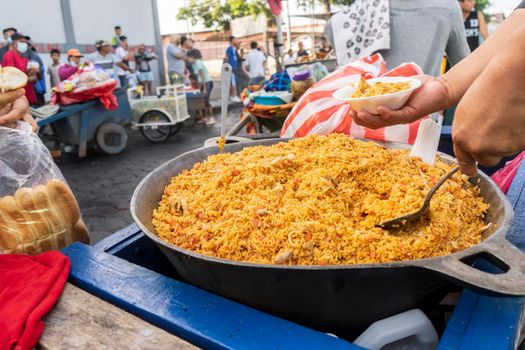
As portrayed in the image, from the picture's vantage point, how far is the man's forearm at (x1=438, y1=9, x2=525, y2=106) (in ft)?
4.62

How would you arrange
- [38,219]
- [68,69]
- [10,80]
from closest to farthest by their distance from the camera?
[38,219] < [10,80] < [68,69]

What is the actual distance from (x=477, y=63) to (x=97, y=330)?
1.45m

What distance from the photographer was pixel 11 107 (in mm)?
1904

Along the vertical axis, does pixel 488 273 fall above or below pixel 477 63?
below

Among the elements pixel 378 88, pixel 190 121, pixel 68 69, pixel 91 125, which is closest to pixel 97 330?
pixel 378 88

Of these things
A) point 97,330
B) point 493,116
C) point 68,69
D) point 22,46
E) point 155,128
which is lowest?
point 155,128

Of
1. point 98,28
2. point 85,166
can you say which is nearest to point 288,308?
point 85,166

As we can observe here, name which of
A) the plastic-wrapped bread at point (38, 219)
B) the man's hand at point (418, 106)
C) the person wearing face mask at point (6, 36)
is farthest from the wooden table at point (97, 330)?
the person wearing face mask at point (6, 36)

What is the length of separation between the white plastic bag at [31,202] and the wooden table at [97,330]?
491 mm

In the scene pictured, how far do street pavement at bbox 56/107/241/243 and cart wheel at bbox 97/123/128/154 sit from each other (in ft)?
0.45

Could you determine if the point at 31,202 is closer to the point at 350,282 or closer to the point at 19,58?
the point at 350,282

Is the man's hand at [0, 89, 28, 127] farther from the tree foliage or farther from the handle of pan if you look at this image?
the tree foliage

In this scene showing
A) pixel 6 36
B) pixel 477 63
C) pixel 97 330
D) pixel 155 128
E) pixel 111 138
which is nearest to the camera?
pixel 97 330

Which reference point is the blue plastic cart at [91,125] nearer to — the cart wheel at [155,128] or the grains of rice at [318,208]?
the cart wheel at [155,128]
